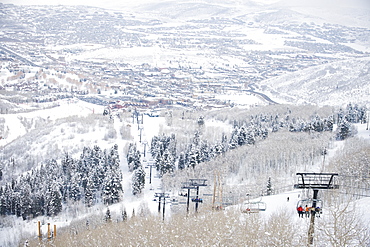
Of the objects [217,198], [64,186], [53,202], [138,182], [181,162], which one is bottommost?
[53,202]

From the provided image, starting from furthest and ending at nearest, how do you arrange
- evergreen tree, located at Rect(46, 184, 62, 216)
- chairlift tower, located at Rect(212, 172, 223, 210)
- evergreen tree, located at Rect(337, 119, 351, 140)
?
evergreen tree, located at Rect(337, 119, 351, 140), evergreen tree, located at Rect(46, 184, 62, 216), chairlift tower, located at Rect(212, 172, 223, 210)

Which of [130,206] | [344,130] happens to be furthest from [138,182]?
[344,130]

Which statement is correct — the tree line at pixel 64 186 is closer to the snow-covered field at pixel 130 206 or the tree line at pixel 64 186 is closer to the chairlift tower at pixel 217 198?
the snow-covered field at pixel 130 206

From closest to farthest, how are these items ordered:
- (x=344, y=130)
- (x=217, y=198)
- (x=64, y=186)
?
(x=217, y=198) < (x=64, y=186) < (x=344, y=130)

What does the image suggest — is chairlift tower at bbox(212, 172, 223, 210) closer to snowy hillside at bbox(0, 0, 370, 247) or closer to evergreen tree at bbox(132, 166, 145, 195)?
snowy hillside at bbox(0, 0, 370, 247)

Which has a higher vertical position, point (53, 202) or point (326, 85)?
point (326, 85)

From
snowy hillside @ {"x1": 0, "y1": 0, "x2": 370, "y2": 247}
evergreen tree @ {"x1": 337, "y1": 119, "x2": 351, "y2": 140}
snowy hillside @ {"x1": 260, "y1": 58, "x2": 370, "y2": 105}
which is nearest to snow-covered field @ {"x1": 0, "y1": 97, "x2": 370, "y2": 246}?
snowy hillside @ {"x1": 0, "y1": 0, "x2": 370, "y2": 247}

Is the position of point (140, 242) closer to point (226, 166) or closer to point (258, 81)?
point (226, 166)

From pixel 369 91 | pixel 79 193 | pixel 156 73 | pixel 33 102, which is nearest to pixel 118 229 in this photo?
pixel 79 193

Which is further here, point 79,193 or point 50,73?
point 50,73

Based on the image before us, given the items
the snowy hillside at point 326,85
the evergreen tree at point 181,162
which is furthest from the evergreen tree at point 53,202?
the snowy hillside at point 326,85

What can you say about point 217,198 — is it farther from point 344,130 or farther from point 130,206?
point 344,130
